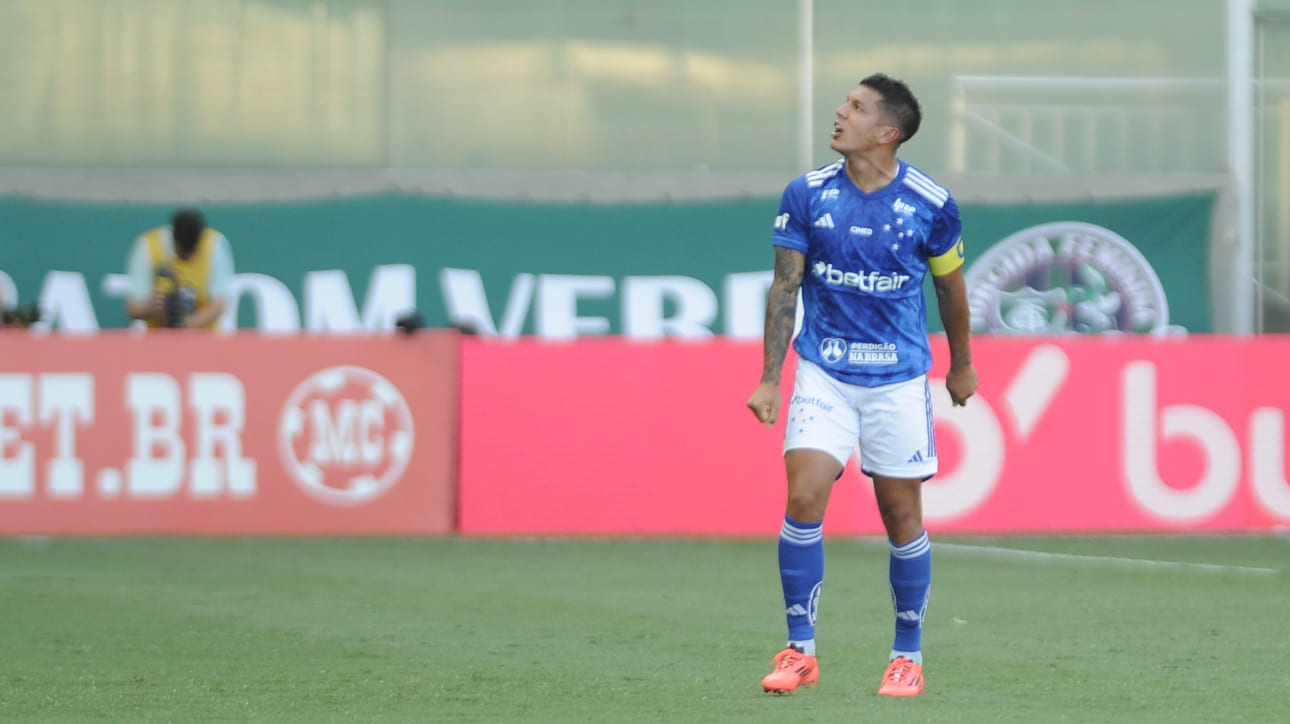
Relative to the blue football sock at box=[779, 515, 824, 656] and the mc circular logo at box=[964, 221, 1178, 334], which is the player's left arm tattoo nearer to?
the blue football sock at box=[779, 515, 824, 656]

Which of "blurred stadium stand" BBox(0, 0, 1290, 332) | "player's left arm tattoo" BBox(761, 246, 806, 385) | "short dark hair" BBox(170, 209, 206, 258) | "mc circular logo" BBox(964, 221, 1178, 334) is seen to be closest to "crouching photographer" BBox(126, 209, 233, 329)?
"short dark hair" BBox(170, 209, 206, 258)

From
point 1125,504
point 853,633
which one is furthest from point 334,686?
point 1125,504

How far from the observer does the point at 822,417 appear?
21.0 feet

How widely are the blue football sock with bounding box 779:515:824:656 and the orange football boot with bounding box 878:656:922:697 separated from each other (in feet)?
0.79

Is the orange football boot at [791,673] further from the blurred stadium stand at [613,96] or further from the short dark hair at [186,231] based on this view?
the blurred stadium stand at [613,96]

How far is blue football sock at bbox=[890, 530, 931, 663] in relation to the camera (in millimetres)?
6469

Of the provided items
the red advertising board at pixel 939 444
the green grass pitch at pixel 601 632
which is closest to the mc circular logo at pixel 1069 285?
the red advertising board at pixel 939 444

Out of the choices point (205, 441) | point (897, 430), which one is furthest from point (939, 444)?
point (897, 430)

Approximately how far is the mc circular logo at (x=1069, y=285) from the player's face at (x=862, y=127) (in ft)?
41.7

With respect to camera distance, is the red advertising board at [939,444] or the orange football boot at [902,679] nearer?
the orange football boot at [902,679]

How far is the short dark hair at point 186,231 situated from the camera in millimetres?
13188

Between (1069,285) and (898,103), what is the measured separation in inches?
512

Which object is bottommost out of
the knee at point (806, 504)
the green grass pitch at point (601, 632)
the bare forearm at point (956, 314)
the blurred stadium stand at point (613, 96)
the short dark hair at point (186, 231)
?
the green grass pitch at point (601, 632)

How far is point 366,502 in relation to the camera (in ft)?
42.4
